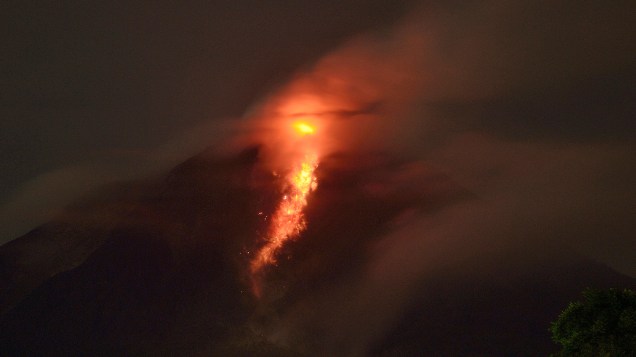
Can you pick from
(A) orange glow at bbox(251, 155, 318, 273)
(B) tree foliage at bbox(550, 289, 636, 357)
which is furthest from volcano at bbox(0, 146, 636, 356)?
(B) tree foliage at bbox(550, 289, 636, 357)

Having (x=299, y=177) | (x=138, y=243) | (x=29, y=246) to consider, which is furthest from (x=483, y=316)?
(x=29, y=246)

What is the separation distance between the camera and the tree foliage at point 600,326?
15438 mm

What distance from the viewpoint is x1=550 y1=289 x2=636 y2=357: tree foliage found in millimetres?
15438

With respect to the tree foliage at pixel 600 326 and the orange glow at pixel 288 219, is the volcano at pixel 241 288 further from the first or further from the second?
the tree foliage at pixel 600 326

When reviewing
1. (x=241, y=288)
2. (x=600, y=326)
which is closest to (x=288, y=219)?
(x=241, y=288)

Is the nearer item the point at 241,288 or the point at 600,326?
the point at 600,326

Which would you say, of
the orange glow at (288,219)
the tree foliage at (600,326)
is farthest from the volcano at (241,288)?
the tree foliage at (600,326)

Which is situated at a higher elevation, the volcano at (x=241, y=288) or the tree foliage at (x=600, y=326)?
the tree foliage at (x=600, y=326)

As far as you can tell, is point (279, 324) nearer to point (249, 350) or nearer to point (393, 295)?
point (249, 350)

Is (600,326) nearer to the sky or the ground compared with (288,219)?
nearer to the sky

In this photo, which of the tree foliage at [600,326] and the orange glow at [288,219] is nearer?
the tree foliage at [600,326]

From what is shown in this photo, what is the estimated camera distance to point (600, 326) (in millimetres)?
16000

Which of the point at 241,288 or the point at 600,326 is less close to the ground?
the point at 600,326

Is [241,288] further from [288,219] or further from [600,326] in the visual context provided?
[600,326]
